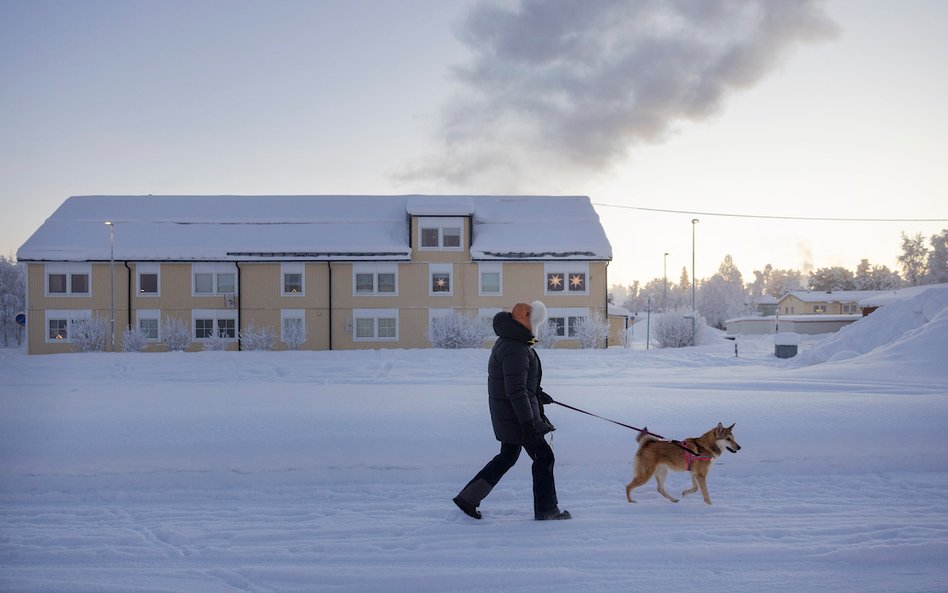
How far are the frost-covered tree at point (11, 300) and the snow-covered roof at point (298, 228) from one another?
37.8 meters

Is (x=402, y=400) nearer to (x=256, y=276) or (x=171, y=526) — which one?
(x=171, y=526)

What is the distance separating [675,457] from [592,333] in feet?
72.6

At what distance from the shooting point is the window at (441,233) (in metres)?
30.5

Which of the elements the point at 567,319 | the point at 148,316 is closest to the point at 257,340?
the point at 148,316

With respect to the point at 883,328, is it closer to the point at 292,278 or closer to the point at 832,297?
the point at 292,278

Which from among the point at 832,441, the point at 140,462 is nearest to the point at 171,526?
the point at 140,462

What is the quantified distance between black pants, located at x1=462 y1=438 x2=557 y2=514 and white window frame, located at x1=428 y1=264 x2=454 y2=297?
80.9ft

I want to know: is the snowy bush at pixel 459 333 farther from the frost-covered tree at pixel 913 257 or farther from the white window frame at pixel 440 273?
the frost-covered tree at pixel 913 257

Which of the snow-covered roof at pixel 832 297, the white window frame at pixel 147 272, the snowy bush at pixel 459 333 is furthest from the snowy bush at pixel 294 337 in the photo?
the snow-covered roof at pixel 832 297

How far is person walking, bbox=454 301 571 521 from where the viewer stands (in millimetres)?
5582

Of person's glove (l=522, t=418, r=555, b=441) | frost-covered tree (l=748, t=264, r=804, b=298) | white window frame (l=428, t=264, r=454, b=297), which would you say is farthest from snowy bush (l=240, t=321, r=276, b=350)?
frost-covered tree (l=748, t=264, r=804, b=298)

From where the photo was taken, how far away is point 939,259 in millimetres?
72062

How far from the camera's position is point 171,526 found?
564 cm

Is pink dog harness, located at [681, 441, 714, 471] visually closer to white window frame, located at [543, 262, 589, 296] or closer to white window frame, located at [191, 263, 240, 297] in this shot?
white window frame, located at [543, 262, 589, 296]
